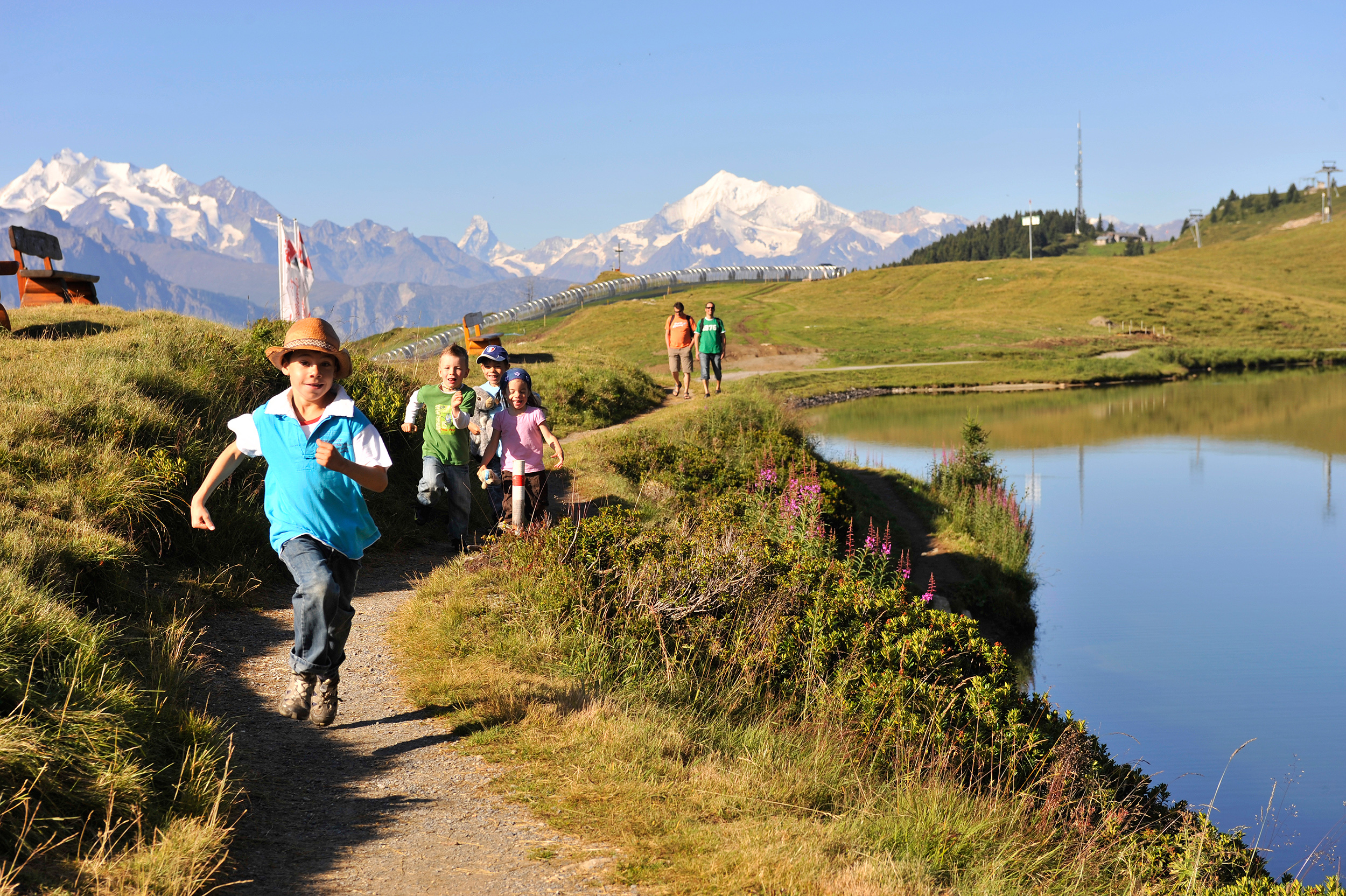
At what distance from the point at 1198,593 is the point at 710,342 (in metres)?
10.6

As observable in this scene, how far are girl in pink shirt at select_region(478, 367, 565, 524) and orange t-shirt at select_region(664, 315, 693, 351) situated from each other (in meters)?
12.0

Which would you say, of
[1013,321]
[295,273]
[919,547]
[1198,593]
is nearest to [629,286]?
[1013,321]

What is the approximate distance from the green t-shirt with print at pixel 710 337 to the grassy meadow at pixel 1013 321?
272 inches

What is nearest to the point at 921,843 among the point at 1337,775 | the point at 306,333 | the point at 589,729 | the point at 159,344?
the point at 589,729

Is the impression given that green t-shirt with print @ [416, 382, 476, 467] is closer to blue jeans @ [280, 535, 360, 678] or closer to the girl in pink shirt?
the girl in pink shirt

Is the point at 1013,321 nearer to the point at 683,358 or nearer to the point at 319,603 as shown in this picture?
the point at 683,358

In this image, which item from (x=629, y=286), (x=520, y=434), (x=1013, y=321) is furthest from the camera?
(x=629, y=286)

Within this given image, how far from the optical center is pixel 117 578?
22.9ft

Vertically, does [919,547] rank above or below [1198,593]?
above

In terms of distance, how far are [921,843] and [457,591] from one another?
435cm

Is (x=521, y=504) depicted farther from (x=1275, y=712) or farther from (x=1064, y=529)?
(x=1064, y=529)

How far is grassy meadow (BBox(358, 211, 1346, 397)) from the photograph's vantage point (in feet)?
175

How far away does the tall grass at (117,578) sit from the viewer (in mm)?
3750

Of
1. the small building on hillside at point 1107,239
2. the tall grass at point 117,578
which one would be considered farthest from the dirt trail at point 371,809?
the small building on hillside at point 1107,239
